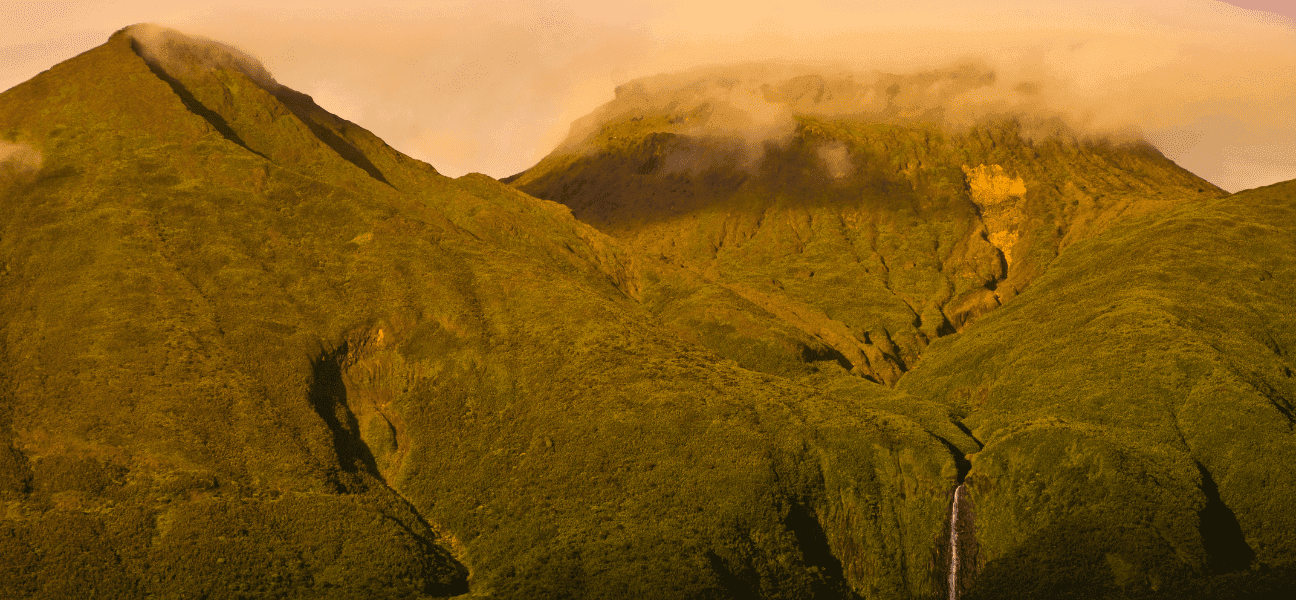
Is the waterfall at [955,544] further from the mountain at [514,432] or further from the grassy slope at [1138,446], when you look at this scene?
the grassy slope at [1138,446]

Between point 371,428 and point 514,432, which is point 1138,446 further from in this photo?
point 371,428

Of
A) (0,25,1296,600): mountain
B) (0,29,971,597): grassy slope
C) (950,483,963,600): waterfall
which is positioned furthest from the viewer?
(950,483,963,600): waterfall

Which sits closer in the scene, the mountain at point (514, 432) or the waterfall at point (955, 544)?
the mountain at point (514, 432)

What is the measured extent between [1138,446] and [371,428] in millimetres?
103011

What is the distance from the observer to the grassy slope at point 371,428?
119m

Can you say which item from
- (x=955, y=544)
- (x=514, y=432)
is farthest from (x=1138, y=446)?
(x=514, y=432)

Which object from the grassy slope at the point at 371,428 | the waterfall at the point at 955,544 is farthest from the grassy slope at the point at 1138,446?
the grassy slope at the point at 371,428

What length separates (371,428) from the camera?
15100 centimetres

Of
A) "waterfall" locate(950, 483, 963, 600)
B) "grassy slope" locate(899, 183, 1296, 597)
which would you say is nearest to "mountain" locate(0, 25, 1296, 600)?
"waterfall" locate(950, 483, 963, 600)

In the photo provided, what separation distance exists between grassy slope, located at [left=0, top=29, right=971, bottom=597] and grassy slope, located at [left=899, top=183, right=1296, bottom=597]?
37.9 ft

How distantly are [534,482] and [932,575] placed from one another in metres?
51.7

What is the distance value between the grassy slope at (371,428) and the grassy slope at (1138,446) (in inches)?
455

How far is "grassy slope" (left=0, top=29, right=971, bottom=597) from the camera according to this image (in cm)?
11925

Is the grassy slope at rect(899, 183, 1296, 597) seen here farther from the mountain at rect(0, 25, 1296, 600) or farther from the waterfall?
the waterfall
